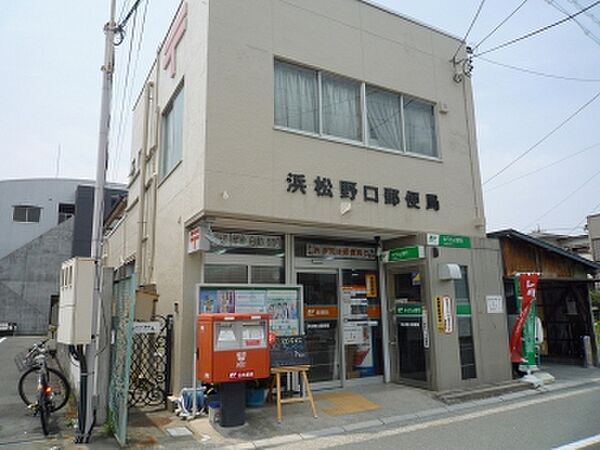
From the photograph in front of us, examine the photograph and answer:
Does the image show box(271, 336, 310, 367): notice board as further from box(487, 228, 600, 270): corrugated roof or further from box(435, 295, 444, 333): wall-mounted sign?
box(487, 228, 600, 270): corrugated roof

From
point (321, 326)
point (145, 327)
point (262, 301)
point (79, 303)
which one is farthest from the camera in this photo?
point (321, 326)

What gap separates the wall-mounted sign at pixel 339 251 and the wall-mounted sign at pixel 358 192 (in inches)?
53.5

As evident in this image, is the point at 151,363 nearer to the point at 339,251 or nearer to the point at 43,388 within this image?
the point at 43,388

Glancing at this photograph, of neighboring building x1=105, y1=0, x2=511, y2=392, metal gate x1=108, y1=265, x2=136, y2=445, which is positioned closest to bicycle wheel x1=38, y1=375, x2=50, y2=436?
metal gate x1=108, y1=265, x2=136, y2=445

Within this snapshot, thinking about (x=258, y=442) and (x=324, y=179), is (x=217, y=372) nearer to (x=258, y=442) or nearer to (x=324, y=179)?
(x=258, y=442)

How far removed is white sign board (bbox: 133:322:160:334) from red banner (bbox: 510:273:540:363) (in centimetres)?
795

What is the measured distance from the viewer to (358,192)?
8.94 meters

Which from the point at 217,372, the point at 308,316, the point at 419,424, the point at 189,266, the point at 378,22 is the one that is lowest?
the point at 419,424

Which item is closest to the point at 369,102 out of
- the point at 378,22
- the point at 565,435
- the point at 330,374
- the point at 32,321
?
the point at 378,22

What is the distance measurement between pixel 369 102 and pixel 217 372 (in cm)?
641

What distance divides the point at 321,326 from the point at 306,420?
2416 millimetres

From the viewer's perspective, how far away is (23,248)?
32.1 meters

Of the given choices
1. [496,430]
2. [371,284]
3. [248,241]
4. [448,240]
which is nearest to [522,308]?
[448,240]

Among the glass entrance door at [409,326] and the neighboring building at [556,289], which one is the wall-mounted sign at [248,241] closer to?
the glass entrance door at [409,326]
